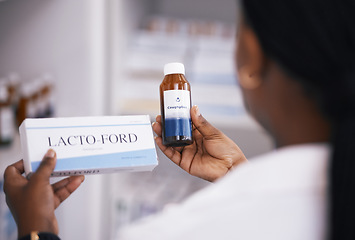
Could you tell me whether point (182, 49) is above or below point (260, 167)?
above

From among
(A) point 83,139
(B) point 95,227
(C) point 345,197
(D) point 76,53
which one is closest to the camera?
(C) point 345,197

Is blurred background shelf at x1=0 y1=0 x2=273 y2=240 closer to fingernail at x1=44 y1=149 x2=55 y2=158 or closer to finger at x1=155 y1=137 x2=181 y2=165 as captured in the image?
finger at x1=155 y1=137 x2=181 y2=165

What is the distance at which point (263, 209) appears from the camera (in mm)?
443

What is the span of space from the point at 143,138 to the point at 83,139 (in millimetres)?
114

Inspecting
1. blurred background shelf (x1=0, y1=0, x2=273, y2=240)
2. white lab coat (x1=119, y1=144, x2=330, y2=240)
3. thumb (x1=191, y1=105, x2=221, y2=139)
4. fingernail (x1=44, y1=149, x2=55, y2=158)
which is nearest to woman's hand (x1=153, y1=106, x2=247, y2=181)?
thumb (x1=191, y1=105, x2=221, y2=139)

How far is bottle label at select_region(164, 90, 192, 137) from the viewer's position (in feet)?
2.40

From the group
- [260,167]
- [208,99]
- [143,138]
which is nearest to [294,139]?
[260,167]

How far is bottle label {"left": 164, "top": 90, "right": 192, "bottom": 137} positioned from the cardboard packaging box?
5cm

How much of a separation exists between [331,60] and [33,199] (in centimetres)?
47

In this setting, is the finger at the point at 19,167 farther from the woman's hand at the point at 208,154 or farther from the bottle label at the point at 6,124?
the bottle label at the point at 6,124

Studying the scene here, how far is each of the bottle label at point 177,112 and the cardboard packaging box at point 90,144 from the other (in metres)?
0.05

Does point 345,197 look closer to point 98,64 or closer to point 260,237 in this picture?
point 260,237

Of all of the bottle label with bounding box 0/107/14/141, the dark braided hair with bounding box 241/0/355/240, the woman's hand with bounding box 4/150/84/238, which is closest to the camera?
the dark braided hair with bounding box 241/0/355/240

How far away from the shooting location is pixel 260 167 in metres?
0.47
